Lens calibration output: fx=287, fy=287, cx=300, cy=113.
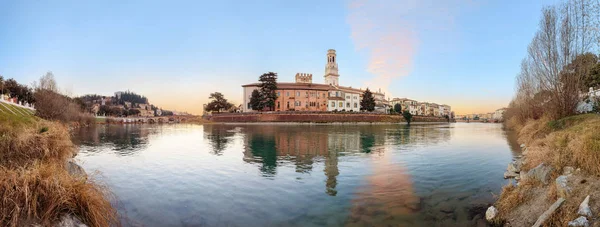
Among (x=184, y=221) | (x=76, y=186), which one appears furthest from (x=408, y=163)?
(x=76, y=186)

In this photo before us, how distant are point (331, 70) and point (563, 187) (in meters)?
123

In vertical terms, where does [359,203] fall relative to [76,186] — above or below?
below

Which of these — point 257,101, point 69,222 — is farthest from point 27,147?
point 257,101

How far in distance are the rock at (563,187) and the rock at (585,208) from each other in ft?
1.82

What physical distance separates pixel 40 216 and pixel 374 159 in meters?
16.7

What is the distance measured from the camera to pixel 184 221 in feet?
25.4

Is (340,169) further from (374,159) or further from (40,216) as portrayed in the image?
(40,216)

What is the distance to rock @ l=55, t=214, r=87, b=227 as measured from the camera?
14.7 ft

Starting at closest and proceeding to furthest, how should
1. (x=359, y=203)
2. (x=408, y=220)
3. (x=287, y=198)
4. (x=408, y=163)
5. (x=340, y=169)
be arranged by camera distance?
1. (x=408, y=220)
2. (x=359, y=203)
3. (x=287, y=198)
4. (x=340, y=169)
5. (x=408, y=163)

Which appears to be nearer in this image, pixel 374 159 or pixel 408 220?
pixel 408 220

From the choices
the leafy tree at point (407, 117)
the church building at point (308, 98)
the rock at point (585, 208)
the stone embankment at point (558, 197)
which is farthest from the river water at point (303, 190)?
the leafy tree at point (407, 117)

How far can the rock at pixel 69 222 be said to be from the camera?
4480 mm

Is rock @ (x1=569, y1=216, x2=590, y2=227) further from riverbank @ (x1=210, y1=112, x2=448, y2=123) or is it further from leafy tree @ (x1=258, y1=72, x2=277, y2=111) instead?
leafy tree @ (x1=258, y1=72, x2=277, y2=111)

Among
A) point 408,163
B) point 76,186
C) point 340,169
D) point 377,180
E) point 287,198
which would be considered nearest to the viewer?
point 76,186
